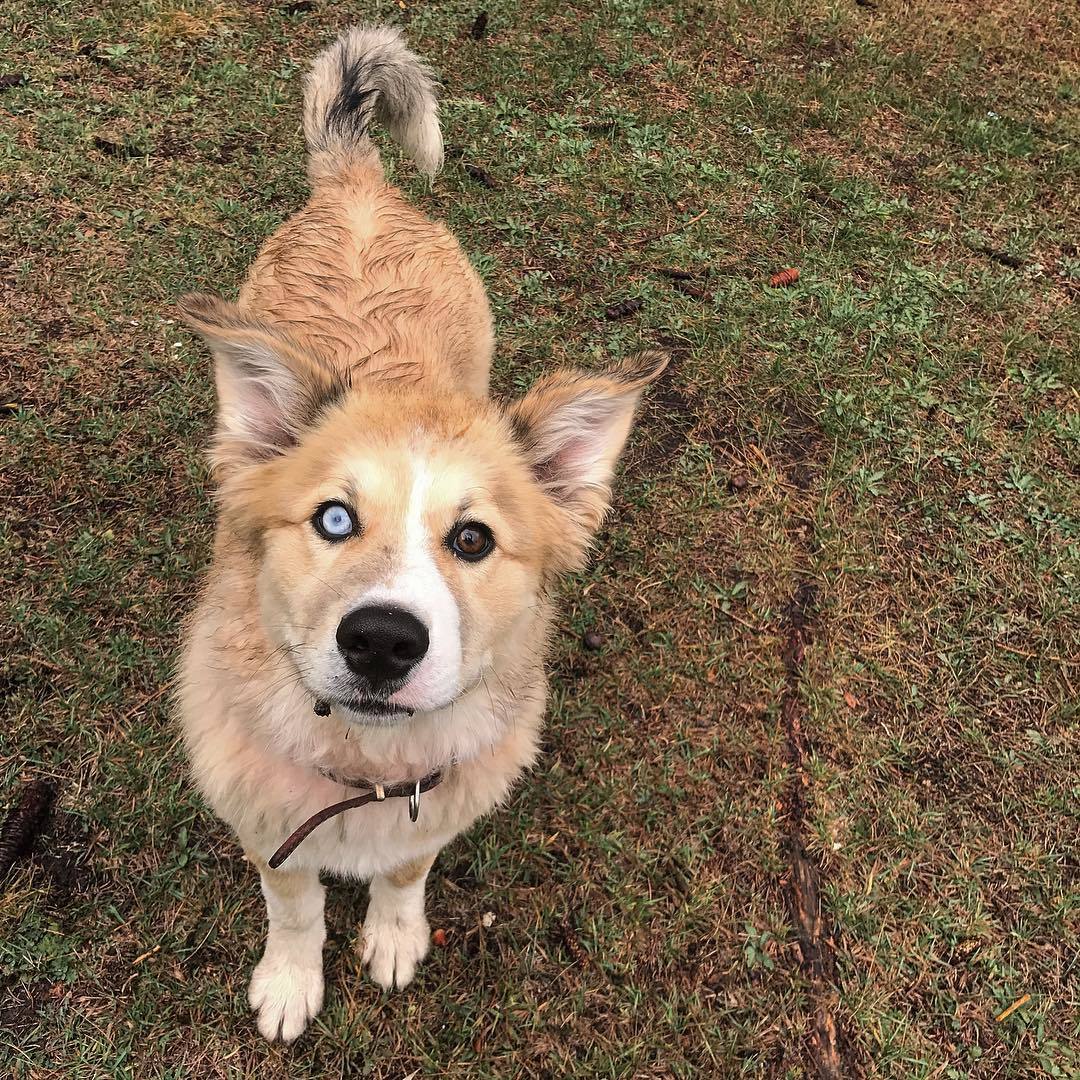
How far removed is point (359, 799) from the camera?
7.16 feet

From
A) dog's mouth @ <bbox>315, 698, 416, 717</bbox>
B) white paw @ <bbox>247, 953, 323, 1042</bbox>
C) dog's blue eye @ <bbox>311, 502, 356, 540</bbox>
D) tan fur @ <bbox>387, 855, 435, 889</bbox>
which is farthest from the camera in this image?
white paw @ <bbox>247, 953, 323, 1042</bbox>

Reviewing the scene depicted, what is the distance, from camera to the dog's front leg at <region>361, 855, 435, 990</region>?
9.20 ft

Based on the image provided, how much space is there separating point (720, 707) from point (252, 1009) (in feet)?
7.36

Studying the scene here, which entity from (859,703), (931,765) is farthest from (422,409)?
(931,765)

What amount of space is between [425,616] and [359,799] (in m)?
0.75

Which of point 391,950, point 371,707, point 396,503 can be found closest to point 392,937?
point 391,950

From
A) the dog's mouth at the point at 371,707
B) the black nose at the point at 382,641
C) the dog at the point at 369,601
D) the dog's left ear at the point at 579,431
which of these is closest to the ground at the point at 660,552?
the dog at the point at 369,601

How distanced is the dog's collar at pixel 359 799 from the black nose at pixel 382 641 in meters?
0.61

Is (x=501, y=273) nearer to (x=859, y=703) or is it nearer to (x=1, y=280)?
(x=1, y=280)

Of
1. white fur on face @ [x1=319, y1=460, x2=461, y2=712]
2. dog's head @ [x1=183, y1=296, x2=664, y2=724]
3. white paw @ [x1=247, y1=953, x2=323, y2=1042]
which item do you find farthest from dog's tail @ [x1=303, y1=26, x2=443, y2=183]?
white paw @ [x1=247, y1=953, x2=323, y2=1042]

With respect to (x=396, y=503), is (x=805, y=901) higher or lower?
lower

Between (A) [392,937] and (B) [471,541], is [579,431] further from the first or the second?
(A) [392,937]

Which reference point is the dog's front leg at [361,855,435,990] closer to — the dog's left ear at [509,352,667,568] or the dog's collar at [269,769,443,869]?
the dog's collar at [269,769,443,869]

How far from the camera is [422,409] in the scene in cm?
226
